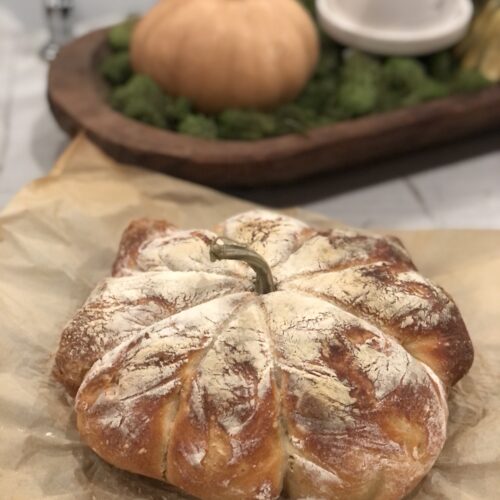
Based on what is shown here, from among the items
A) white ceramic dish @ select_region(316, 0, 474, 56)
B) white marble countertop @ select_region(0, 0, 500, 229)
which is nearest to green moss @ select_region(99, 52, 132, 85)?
white marble countertop @ select_region(0, 0, 500, 229)

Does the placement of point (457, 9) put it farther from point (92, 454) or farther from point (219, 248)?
point (92, 454)

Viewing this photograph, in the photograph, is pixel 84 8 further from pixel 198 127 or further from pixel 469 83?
pixel 469 83

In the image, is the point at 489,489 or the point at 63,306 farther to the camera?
the point at 63,306

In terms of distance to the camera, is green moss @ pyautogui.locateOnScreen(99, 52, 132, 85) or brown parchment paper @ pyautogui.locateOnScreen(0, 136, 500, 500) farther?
green moss @ pyautogui.locateOnScreen(99, 52, 132, 85)

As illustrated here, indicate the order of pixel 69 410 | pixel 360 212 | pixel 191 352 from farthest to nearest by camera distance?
pixel 360 212
pixel 69 410
pixel 191 352

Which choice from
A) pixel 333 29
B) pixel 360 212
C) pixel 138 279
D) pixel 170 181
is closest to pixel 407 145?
pixel 360 212

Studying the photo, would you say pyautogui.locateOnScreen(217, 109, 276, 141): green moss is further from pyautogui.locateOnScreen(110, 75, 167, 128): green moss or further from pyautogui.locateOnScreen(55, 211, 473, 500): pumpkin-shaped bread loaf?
pyautogui.locateOnScreen(55, 211, 473, 500): pumpkin-shaped bread loaf
